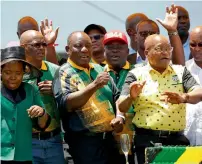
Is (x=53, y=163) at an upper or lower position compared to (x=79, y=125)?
lower

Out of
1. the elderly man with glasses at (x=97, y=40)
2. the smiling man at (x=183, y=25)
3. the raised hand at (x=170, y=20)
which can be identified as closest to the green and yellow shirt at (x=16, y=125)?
the elderly man with glasses at (x=97, y=40)

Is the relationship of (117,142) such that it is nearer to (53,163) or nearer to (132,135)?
(132,135)

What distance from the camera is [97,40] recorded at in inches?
277

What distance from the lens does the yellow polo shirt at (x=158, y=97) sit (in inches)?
221

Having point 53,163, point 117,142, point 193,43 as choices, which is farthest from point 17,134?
point 193,43

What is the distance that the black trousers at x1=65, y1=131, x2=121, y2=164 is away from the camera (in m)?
5.84

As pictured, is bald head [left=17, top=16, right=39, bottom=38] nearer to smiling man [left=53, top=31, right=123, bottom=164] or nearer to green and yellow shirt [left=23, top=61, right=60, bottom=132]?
green and yellow shirt [left=23, top=61, right=60, bottom=132]

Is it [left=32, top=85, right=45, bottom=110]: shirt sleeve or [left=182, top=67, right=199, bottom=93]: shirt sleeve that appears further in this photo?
[left=182, top=67, right=199, bottom=93]: shirt sleeve

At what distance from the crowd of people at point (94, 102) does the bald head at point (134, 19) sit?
60.6 inches

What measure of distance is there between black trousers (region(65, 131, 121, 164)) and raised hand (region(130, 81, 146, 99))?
65 centimetres

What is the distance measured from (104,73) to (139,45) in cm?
154

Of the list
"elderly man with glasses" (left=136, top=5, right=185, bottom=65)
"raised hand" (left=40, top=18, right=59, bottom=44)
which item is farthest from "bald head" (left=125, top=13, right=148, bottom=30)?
"raised hand" (left=40, top=18, right=59, bottom=44)

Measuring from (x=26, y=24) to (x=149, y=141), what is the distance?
7.85ft

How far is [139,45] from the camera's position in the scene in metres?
7.01
